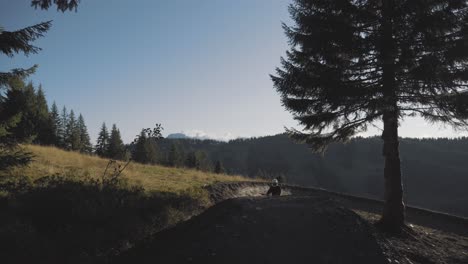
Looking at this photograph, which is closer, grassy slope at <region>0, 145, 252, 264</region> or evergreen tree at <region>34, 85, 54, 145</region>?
grassy slope at <region>0, 145, 252, 264</region>

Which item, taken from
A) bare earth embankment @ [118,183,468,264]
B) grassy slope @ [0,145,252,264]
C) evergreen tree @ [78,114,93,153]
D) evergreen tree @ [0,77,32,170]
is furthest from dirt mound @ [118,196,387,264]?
evergreen tree @ [78,114,93,153]

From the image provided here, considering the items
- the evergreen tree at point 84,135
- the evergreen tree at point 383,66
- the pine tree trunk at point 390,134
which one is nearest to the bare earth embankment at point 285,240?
the pine tree trunk at point 390,134

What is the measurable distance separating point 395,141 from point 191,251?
8.95 metres

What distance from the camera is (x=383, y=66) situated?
39.3 ft

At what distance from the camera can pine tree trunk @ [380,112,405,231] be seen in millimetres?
12656

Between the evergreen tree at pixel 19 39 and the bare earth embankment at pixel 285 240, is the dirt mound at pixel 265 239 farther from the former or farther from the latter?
the evergreen tree at pixel 19 39

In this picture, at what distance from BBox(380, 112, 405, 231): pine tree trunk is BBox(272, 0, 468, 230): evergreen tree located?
0.03 m

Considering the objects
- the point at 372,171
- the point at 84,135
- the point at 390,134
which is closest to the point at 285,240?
the point at 390,134

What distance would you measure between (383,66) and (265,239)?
714cm

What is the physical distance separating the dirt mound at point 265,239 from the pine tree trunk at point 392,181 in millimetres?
2454

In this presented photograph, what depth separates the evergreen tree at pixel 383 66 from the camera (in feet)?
37.6

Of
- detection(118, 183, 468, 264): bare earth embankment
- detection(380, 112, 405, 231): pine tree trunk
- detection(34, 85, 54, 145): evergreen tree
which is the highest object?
detection(34, 85, 54, 145): evergreen tree

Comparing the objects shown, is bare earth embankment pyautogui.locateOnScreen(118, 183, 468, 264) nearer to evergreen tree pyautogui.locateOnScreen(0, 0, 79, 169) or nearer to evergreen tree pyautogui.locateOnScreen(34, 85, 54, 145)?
evergreen tree pyautogui.locateOnScreen(0, 0, 79, 169)

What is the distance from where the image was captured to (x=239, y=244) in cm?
831
